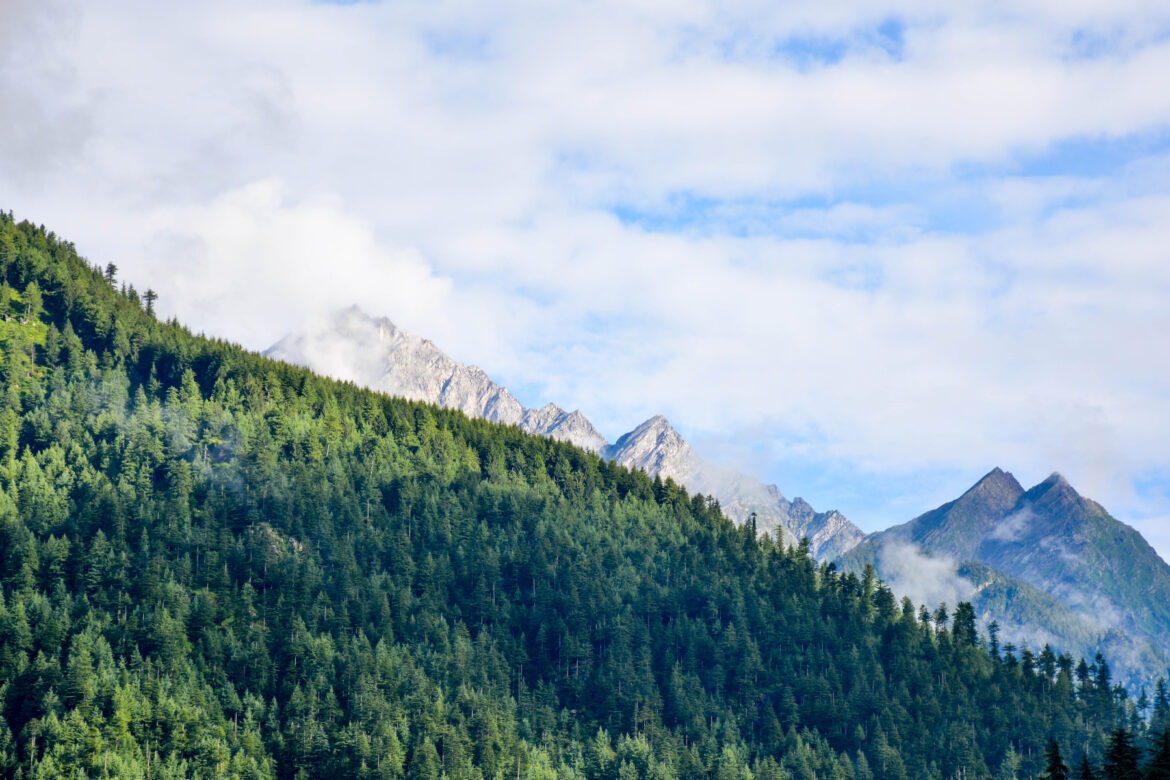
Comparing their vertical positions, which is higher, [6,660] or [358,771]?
[6,660]

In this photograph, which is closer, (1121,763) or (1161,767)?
(1161,767)

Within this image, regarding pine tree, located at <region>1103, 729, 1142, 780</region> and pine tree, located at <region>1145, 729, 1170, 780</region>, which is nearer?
pine tree, located at <region>1145, 729, 1170, 780</region>

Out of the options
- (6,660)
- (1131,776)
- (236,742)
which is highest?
(6,660)

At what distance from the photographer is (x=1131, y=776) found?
342 ft

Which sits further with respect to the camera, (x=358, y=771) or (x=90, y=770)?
(x=358, y=771)

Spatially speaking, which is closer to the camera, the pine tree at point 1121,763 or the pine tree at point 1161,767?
the pine tree at point 1161,767

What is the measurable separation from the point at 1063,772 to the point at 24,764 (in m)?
149

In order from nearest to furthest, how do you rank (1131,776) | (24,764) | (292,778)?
(1131,776) < (24,764) < (292,778)

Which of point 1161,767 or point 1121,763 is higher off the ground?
point 1121,763

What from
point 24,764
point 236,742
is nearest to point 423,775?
point 236,742

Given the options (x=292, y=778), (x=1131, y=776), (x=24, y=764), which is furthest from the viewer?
(x=292, y=778)

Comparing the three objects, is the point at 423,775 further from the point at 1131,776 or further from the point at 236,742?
the point at 1131,776

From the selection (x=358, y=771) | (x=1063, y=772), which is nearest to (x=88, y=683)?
(x=358, y=771)

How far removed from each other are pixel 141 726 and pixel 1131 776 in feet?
483
